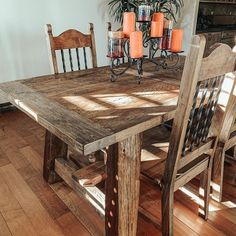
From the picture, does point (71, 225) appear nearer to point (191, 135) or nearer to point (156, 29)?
point (191, 135)

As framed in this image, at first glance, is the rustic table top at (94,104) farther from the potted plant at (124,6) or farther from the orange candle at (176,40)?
the potted plant at (124,6)

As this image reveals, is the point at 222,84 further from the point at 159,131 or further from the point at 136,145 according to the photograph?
the point at 159,131

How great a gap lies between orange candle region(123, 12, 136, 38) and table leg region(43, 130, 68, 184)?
0.76 metres

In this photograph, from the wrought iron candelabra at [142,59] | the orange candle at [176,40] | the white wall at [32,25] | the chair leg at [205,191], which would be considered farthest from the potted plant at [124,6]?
the chair leg at [205,191]

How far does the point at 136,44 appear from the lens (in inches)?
49.6

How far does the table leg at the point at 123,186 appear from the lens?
0.97 meters

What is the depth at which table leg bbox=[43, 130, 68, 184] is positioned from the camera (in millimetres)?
1526

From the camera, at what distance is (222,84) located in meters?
1.01

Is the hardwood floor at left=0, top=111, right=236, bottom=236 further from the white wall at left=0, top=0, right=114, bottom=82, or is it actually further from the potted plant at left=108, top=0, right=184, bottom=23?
the potted plant at left=108, top=0, right=184, bottom=23

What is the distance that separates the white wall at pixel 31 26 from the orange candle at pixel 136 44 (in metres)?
1.83

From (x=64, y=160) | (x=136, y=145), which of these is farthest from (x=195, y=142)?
(x=64, y=160)

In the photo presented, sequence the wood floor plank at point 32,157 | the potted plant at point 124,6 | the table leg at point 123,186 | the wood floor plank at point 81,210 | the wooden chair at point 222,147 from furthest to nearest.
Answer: the potted plant at point 124,6 → the wood floor plank at point 32,157 → the wood floor plank at point 81,210 → the wooden chair at point 222,147 → the table leg at point 123,186

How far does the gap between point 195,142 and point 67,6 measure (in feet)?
7.92

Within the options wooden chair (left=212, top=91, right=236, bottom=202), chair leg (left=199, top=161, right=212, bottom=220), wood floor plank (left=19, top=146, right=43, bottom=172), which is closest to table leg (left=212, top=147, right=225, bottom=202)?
wooden chair (left=212, top=91, right=236, bottom=202)
